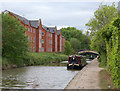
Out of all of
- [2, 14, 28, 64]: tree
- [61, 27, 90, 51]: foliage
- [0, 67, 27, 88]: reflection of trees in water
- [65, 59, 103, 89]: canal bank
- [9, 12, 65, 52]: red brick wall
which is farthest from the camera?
[61, 27, 90, 51]: foliage

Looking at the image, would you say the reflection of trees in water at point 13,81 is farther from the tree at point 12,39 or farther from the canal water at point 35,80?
the tree at point 12,39

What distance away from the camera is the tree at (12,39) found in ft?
113

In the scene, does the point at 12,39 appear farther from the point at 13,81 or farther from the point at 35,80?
the point at 13,81

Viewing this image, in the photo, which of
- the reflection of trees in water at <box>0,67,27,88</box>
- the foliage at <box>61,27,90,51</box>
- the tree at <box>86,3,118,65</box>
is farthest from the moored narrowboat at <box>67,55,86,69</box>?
the foliage at <box>61,27,90,51</box>

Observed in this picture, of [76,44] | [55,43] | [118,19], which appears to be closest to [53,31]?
[55,43]

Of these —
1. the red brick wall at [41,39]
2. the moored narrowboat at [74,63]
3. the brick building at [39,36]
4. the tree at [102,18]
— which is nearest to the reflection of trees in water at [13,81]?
the moored narrowboat at [74,63]

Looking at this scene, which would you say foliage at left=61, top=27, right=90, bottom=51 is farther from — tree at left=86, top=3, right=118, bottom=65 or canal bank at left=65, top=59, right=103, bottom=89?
canal bank at left=65, top=59, right=103, bottom=89

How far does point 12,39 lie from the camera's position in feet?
114

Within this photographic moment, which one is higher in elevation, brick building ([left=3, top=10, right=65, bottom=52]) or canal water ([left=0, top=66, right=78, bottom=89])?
brick building ([left=3, top=10, right=65, bottom=52])

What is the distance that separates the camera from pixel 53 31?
82438 mm

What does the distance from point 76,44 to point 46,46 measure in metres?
37.7

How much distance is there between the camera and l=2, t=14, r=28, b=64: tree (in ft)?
113

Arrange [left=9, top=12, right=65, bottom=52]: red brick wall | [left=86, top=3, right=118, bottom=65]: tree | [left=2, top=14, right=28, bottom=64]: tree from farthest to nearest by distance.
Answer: [left=9, top=12, right=65, bottom=52]: red brick wall < [left=2, top=14, right=28, bottom=64]: tree < [left=86, top=3, right=118, bottom=65]: tree

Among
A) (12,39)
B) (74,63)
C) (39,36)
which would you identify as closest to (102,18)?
(74,63)
